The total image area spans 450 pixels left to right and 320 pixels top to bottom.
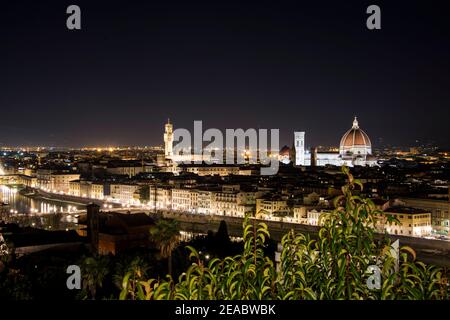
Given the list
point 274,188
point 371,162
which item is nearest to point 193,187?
point 274,188

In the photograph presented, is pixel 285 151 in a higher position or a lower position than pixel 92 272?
higher

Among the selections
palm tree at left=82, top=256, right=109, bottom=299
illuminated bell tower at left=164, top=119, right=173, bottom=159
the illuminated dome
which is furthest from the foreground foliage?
illuminated bell tower at left=164, top=119, right=173, bottom=159

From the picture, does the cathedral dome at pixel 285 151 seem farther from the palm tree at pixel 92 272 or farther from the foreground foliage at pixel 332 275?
the foreground foliage at pixel 332 275

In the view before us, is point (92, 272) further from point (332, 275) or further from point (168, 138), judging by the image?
point (168, 138)

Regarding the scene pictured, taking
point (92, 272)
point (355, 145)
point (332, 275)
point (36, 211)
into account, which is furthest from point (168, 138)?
point (332, 275)

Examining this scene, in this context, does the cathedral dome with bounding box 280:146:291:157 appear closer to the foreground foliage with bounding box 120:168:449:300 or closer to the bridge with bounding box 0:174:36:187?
the bridge with bounding box 0:174:36:187

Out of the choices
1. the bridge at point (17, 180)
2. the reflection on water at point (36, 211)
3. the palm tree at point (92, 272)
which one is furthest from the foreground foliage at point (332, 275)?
the bridge at point (17, 180)
